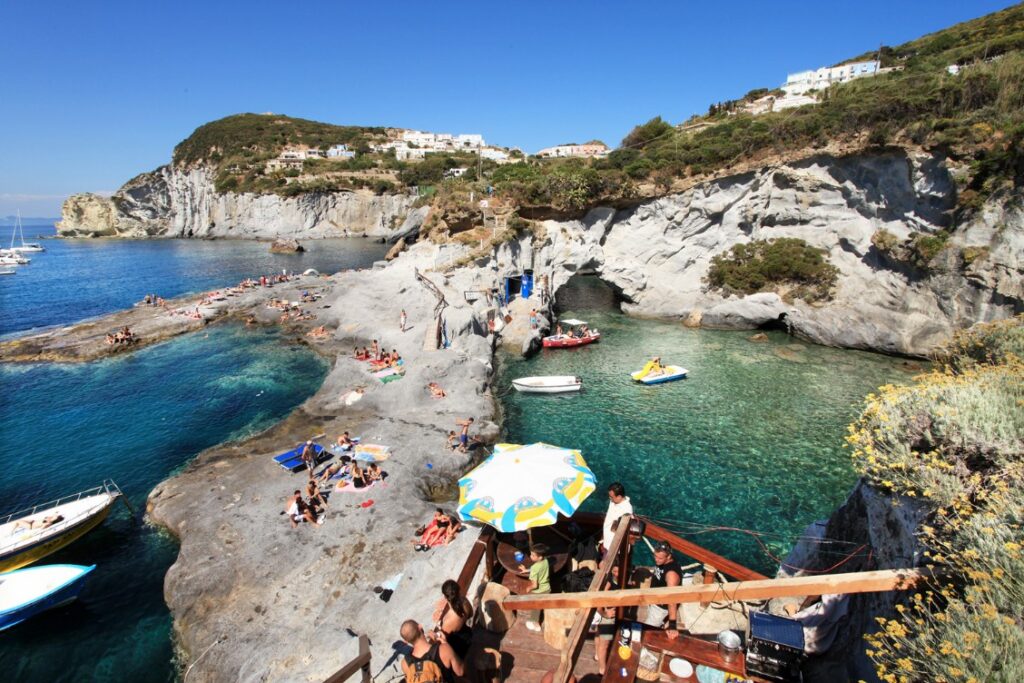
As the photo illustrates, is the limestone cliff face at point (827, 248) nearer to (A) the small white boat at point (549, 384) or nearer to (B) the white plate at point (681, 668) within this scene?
(A) the small white boat at point (549, 384)

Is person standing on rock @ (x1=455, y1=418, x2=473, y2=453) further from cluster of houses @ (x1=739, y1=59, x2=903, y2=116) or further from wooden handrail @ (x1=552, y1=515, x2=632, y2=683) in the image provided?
cluster of houses @ (x1=739, y1=59, x2=903, y2=116)

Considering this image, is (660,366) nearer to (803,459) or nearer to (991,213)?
(803,459)

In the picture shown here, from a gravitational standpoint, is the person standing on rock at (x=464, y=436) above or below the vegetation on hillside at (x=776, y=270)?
below

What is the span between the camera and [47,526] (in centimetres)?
1389

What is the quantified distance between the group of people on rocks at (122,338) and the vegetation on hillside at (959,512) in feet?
131

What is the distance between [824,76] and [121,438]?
9631 cm

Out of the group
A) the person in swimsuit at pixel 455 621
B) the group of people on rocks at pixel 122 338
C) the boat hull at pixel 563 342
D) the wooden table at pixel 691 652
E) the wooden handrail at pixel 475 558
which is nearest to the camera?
the wooden table at pixel 691 652

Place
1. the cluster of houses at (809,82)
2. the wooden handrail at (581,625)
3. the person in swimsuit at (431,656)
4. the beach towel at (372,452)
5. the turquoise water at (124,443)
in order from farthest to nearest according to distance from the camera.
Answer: the cluster of houses at (809,82) < the beach towel at (372,452) < the turquoise water at (124,443) < the person in swimsuit at (431,656) < the wooden handrail at (581,625)

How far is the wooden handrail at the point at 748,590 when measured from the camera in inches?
169

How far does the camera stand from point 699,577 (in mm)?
7652

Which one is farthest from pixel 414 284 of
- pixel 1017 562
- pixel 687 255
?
pixel 1017 562

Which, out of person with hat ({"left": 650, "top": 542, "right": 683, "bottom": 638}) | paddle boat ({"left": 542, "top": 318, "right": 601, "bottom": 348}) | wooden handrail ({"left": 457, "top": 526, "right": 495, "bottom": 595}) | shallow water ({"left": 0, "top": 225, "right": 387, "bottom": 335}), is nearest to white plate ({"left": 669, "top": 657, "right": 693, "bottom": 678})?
person with hat ({"left": 650, "top": 542, "right": 683, "bottom": 638})

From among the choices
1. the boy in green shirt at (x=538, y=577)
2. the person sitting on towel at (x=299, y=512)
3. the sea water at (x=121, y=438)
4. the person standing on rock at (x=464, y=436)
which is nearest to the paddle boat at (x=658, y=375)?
the person standing on rock at (x=464, y=436)

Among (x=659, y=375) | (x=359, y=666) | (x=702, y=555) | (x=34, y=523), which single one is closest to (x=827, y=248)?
(x=659, y=375)
